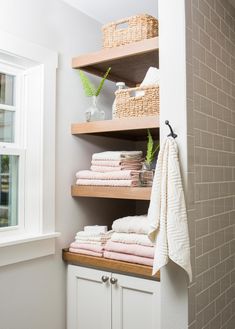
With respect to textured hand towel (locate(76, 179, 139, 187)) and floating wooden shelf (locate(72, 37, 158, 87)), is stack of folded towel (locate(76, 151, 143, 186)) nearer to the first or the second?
textured hand towel (locate(76, 179, 139, 187))

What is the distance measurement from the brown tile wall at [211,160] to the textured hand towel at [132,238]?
299mm

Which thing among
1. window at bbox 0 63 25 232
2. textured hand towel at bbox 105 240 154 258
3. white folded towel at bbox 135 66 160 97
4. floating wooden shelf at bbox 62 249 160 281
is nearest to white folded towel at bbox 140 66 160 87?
white folded towel at bbox 135 66 160 97

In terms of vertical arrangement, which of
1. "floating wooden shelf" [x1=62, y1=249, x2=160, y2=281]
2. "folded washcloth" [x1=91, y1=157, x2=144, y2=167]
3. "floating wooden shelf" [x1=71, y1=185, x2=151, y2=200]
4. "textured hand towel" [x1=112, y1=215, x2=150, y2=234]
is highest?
"folded washcloth" [x1=91, y1=157, x2=144, y2=167]

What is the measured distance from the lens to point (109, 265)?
1861 mm

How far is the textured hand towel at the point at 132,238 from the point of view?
179 centimetres

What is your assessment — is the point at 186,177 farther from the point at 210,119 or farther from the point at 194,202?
the point at 210,119

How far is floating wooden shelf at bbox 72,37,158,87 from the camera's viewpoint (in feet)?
6.27

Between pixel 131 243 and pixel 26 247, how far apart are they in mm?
574

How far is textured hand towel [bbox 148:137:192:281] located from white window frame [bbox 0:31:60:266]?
0.72 metres

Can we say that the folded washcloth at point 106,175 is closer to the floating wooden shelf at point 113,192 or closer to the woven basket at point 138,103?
the floating wooden shelf at point 113,192

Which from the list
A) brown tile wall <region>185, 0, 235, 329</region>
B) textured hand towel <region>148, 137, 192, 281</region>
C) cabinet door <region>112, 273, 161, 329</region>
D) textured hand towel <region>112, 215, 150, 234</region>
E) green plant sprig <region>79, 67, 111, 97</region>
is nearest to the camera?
textured hand towel <region>148, 137, 192, 281</region>

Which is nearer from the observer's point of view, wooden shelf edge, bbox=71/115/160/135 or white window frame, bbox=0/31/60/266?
wooden shelf edge, bbox=71/115/160/135

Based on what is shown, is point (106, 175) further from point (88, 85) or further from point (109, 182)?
point (88, 85)

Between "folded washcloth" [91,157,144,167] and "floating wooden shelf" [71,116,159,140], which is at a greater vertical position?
"floating wooden shelf" [71,116,159,140]
